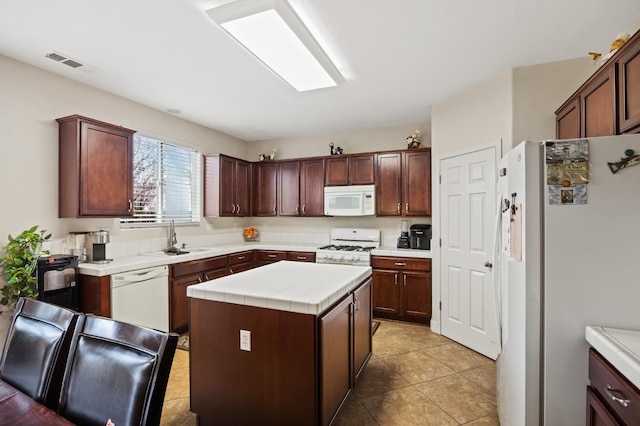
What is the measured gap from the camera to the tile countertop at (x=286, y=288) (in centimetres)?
161

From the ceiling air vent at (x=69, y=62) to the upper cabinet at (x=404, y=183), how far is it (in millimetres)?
3376

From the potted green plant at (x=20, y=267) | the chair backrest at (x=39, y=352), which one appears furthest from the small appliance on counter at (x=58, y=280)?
the chair backrest at (x=39, y=352)

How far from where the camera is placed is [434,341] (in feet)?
10.9

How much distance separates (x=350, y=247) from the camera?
4.47 m

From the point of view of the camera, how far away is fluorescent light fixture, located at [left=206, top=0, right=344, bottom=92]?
1843 mm

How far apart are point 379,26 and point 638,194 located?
5.82 ft

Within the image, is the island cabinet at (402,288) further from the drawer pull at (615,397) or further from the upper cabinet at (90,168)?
the upper cabinet at (90,168)

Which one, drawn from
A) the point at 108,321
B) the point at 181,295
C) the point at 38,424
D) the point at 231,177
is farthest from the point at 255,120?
the point at 38,424

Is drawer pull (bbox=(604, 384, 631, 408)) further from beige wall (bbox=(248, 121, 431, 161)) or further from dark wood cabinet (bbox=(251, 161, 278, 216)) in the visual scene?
dark wood cabinet (bbox=(251, 161, 278, 216))

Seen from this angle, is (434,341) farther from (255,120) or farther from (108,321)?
(255,120)

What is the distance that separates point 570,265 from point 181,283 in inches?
134

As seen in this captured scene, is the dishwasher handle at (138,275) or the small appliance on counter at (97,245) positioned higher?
the small appliance on counter at (97,245)

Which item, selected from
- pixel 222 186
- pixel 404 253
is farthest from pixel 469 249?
pixel 222 186

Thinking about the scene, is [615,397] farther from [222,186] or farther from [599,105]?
[222,186]
